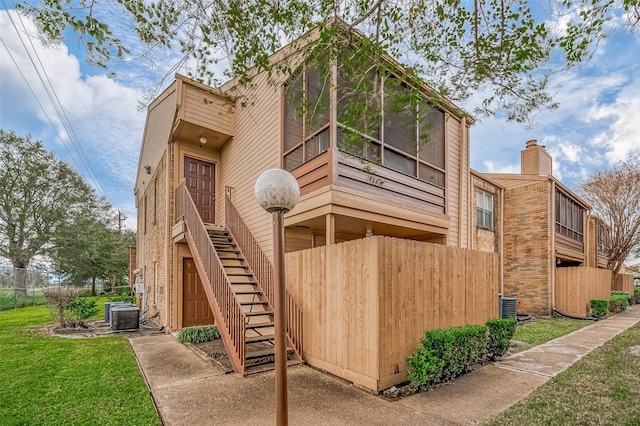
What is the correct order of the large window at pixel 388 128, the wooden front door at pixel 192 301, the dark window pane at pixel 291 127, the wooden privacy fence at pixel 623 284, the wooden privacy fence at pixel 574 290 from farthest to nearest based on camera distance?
1. the wooden privacy fence at pixel 623 284
2. the wooden privacy fence at pixel 574 290
3. the wooden front door at pixel 192 301
4. the dark window pane at pixel 291 127
5. the large window at pixel 388 128

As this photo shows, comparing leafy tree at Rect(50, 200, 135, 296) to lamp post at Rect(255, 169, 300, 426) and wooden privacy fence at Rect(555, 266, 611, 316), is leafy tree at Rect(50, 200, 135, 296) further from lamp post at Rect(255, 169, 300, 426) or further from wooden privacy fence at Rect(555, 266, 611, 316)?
wooden privacy fence at Rect(555, 266, 611, 316)

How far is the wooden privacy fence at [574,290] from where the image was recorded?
534 inches

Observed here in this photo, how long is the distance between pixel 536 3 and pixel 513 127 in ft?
5.84

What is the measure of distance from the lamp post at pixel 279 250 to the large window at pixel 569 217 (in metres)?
15.3

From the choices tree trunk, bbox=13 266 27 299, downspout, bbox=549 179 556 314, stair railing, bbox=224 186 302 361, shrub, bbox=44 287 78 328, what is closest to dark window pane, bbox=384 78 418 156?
stair railing, bbox=224 186 302 361

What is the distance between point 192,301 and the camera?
9539 millimetres

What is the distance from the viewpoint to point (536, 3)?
13.4 ft

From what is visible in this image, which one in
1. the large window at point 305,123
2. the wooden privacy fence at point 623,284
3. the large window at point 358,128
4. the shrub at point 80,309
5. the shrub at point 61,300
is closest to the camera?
the large window at point 358,128

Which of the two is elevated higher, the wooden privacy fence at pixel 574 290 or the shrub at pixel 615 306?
the wooden privacy fence at pixel 574 290

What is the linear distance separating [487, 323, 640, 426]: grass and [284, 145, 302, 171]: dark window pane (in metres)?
5.53

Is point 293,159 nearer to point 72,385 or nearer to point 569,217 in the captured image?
point 72,385

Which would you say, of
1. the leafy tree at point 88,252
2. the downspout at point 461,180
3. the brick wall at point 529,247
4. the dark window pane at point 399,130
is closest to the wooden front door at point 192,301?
the dark window pane at point 399,130

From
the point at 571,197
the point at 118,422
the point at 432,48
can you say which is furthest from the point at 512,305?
the point at 118,422

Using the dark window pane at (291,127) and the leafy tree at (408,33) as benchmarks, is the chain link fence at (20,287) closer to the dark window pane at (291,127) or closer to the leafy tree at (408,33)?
the dark window pane at (291,127)
